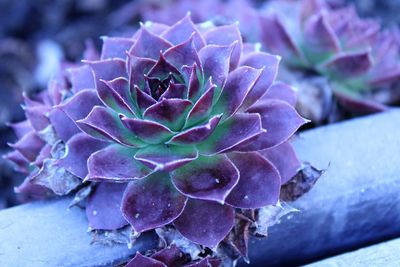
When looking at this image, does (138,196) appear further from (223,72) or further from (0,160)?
(0,160)

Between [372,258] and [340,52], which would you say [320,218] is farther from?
[340,52]

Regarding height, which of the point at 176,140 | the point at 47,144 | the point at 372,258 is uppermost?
the point at 176,140

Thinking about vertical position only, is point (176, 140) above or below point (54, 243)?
above

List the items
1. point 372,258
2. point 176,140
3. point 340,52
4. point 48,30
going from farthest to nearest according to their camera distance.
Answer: point 48,30 < point 340,52 < point 372,258 < point 176,140

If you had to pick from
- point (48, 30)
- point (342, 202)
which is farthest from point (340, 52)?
point (48, 30)

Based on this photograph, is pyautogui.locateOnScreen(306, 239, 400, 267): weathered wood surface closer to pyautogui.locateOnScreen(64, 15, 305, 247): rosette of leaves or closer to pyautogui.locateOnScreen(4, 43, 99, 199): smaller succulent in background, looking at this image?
pyautogui.locateOnScreen(64, 15, 305, 247): rosette of leaves

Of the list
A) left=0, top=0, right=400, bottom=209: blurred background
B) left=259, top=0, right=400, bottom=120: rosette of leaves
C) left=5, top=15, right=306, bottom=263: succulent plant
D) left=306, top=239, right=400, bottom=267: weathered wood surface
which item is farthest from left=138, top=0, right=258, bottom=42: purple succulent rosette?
left=306, top=239, right=400, bottom=267: weathered wood surface
